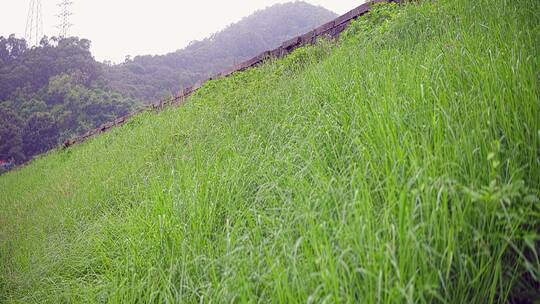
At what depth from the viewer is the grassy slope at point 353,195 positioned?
3.64 feet

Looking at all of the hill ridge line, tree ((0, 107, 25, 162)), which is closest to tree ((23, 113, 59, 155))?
tree ((0, 107, 25, 162))

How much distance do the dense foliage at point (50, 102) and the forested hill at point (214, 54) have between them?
145 cm

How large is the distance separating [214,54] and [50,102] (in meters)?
9.35

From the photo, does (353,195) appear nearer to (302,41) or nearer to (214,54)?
(302,41)

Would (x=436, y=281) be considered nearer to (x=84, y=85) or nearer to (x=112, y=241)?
(x=112, y=241)

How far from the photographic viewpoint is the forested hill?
17734 mm

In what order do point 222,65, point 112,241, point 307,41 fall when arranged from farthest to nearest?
point 222,65, point 307,41, point 112,241

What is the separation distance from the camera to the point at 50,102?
16.3 metres

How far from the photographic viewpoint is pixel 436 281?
3.48 ft

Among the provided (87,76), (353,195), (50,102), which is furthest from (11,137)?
(353,195)

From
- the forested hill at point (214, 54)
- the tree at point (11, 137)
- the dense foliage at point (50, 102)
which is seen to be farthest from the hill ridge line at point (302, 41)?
the tree at point (11, 137)

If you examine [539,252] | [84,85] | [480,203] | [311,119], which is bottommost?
[539,252]

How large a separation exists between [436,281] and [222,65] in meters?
19.0

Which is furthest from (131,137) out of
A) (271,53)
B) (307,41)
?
(307,41)
